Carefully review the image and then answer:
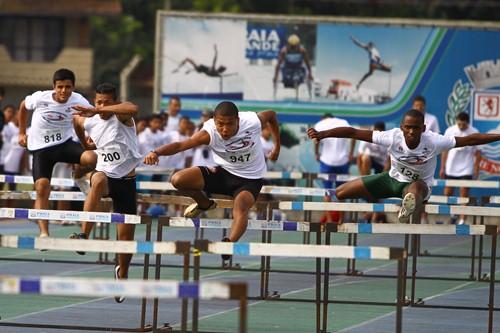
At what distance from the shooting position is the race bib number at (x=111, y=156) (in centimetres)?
1431

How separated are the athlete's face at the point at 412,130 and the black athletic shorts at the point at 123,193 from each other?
2.88 metres

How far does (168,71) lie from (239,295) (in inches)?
828

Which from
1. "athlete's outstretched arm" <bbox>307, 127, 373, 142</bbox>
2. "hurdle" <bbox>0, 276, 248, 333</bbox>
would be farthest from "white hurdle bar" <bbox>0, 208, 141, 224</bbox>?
"hurdle" <bbox>0, 276, 248, 333</bbox>

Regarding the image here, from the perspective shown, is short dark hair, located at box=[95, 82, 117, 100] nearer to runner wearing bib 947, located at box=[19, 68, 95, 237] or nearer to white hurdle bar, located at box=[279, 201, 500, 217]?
runner wearing bib 947, located at box=[19, 68, 95, 237]

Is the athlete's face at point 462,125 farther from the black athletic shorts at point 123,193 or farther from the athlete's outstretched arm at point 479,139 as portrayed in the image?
the black athletic shorts at point 123,193

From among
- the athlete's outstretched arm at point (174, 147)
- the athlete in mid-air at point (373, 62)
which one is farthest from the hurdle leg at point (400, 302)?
the athlete in mid-air at point (373, 62)

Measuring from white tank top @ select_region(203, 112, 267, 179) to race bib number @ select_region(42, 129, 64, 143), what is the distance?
2.95 metres

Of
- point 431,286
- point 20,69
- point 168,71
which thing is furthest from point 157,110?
point 20,69

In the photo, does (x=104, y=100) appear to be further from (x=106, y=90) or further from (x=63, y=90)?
(x=63, y=90)

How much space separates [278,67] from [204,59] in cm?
152

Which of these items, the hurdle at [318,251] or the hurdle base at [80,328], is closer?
the hurdle at [318,251]

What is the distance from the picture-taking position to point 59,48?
57.5 meters

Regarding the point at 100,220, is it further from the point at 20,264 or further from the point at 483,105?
Result: the point at 483,105

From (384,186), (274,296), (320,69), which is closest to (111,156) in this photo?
(274,296)
